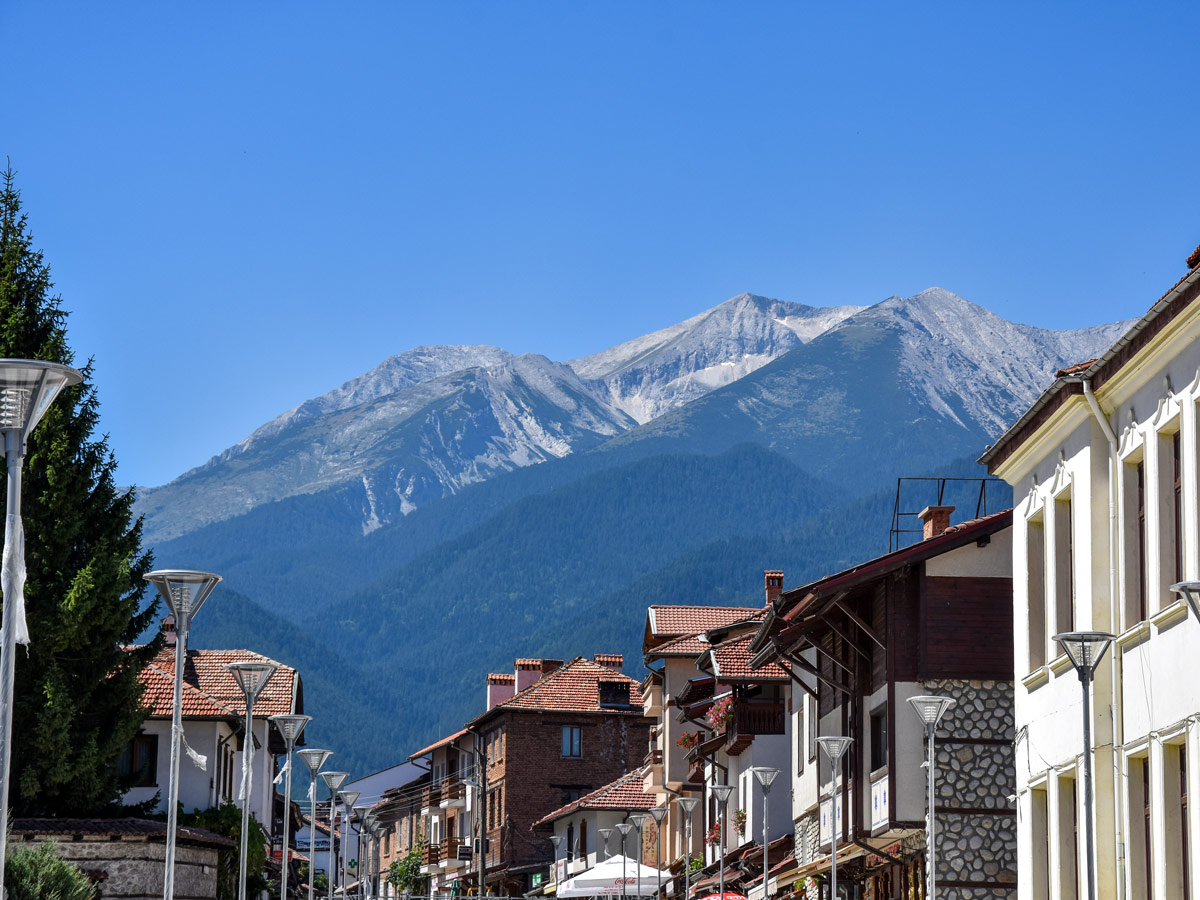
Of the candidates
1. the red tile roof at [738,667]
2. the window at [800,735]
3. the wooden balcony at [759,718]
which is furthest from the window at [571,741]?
the window at [800,735]

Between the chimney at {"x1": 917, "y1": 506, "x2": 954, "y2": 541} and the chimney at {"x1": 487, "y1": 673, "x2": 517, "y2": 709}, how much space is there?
6347 centimetres

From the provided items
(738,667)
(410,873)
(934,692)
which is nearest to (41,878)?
(934,692)

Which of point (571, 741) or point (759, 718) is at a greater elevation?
point (571, 741)

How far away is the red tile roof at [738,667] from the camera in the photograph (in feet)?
148

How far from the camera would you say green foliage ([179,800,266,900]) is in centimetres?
→ 4522

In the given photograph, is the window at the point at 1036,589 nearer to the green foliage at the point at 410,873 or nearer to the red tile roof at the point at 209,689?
the red tile roof at the point at 209,689

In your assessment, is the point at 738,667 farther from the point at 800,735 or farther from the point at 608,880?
the point at 608,880

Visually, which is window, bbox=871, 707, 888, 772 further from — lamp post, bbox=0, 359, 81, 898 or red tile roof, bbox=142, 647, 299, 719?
red tile roof, bbox=142, 647, 299, 719

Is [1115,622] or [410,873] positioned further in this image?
[410,873]

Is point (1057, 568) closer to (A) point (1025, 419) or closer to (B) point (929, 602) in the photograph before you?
(A) point (1025, 419)

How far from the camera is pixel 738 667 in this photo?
45.9 meters

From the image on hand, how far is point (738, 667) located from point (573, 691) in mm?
43930

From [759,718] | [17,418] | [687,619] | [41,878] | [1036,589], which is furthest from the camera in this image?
[687,619]

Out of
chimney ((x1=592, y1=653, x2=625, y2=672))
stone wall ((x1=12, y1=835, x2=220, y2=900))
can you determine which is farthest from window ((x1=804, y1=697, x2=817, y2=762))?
chimney ((x1=592, y1=653, x2=625, y2=672))
